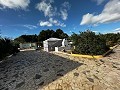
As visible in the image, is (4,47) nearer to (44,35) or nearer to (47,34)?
(44,35)

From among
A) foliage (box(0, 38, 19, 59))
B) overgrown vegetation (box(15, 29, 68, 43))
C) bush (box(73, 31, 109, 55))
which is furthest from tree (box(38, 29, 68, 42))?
bush (box(73, 31, 109, 55))

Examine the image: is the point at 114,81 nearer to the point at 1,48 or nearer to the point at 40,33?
the point at 1,48

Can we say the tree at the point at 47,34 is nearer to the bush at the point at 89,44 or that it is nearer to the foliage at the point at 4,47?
the foliage at the point at 4,47

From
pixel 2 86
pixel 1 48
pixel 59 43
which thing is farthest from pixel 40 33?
pixel 2 86

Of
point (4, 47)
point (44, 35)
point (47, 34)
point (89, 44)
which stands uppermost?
point (47, 34)

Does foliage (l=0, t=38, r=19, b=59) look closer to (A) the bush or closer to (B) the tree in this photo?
(A) the bush

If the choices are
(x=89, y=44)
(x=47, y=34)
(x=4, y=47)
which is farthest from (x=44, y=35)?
(x=89, y=44)

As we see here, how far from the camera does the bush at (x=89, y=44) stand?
12.4 meters

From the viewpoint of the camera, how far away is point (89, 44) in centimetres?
1259

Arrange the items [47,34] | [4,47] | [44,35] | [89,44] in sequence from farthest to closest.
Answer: [47,34] → [44,35] → [4,47] → [89,44]

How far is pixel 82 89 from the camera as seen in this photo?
5047 millimetres

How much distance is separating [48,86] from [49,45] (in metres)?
17.6

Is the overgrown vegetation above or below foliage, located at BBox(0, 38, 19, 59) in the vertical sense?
above

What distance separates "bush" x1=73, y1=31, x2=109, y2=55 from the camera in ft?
40.6
